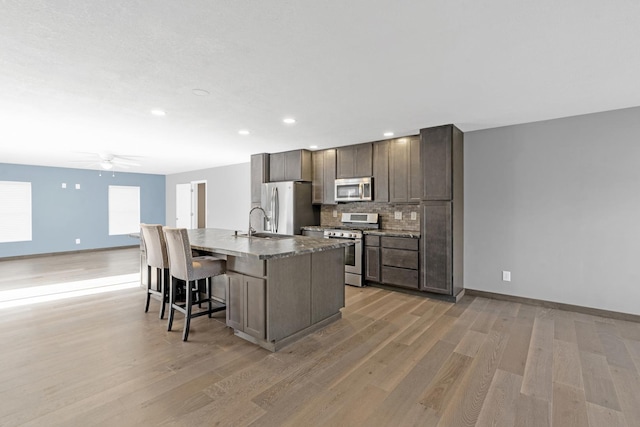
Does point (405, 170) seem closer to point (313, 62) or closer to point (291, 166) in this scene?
point (291, 166)

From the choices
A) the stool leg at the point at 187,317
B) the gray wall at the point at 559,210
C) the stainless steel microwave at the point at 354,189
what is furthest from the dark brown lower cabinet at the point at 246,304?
the gray wall at the point at 559,210

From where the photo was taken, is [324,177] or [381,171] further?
[324,177]

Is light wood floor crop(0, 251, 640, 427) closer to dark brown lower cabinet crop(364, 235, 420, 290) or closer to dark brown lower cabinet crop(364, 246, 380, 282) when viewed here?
dark brown lower cabinet crop(364, 235, 420, 290)

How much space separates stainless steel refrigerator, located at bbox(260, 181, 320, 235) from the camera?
5605 millimetres

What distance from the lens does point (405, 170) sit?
4.66m

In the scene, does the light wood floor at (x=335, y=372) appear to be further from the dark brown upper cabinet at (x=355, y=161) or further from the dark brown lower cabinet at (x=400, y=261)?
the dark brown upper cabinet at (x=355, y=161)

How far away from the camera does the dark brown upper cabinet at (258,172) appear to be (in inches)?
247

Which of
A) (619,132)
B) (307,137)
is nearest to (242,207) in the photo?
(307,137)

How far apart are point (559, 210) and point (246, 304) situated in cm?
389

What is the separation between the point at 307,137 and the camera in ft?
15.8

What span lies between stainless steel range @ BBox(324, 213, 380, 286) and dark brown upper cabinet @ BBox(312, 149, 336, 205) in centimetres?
64

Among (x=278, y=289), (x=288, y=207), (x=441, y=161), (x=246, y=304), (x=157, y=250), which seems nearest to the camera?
(x=278, y=289)

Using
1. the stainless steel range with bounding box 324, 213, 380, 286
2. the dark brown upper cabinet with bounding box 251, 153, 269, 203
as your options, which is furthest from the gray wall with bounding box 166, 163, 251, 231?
the stainless steel range with bounding box 324, 213, 380, 286

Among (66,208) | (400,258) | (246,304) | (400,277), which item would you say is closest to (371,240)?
(400,258)
